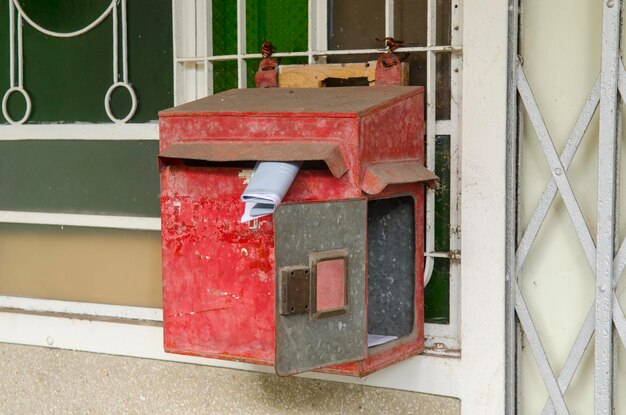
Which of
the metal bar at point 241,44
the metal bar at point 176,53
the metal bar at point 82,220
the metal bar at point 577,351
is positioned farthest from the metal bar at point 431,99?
the metal bar at point 82,220

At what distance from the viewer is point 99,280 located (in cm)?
402

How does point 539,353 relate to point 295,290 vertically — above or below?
below

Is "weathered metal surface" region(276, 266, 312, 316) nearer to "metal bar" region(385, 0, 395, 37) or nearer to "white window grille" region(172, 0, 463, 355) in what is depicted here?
"white window grille" region(172, 0, 463, 355)

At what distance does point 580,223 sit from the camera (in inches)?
119

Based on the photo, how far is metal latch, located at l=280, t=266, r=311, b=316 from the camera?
269 centimetres

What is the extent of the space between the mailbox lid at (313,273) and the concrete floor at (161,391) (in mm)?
593

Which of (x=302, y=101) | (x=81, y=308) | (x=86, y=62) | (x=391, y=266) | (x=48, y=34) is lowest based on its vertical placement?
(x=81, y=308)

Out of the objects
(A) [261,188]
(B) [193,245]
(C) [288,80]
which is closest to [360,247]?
(A) [261,188]

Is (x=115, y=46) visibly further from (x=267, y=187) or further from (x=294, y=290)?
(x=294, y=290)

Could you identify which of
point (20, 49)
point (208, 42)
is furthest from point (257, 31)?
point (20, 49)

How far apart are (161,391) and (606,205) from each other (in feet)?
5.97

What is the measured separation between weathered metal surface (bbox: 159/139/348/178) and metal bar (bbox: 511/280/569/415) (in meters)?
0.77

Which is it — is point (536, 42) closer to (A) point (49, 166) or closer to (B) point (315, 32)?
(B) point (315, 32)

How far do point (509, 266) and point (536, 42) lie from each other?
704mm
